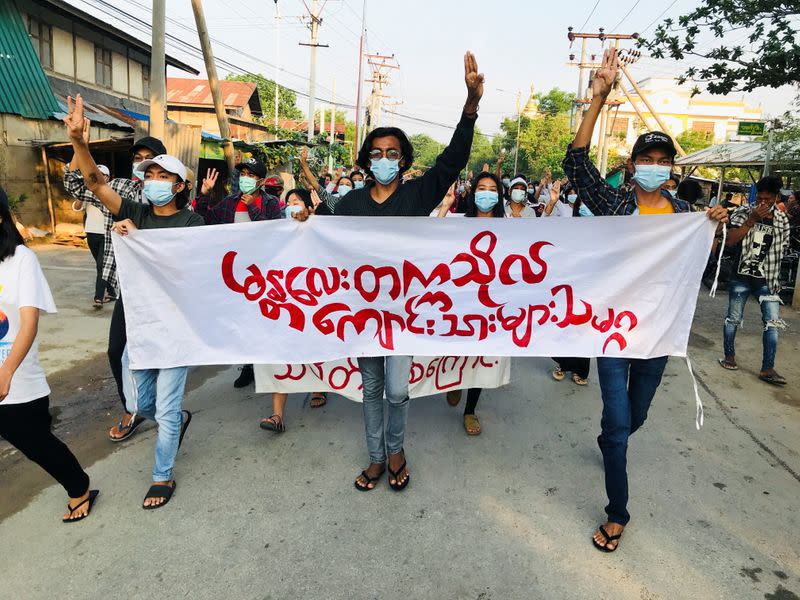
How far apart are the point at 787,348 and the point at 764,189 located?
278cm

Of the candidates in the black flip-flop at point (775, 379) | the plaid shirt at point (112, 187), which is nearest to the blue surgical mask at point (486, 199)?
the plaid shirt at point (112, 187)

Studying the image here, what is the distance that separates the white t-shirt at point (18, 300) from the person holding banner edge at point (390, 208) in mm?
1465

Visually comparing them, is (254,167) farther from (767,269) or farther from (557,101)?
(557,101)

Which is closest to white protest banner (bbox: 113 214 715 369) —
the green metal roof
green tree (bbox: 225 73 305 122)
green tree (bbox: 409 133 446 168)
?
the green metal roof

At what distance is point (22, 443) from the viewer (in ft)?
8.15

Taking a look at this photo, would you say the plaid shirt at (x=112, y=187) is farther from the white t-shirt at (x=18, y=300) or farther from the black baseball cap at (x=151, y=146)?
the white t-shirt at (x=18, y=300)

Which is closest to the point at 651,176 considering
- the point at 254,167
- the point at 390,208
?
the point at 390,208

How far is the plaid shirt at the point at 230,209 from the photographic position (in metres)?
4.61

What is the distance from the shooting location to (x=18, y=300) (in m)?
2.34

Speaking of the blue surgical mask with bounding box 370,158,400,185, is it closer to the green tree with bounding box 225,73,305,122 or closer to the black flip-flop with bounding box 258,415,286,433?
the black flip-flop with bounding box 258,415,286,433

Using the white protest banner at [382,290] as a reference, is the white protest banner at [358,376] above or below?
below

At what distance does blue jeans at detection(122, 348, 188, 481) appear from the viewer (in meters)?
2.92

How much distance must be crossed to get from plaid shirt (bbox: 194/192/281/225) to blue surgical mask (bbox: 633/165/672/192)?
9.45ft

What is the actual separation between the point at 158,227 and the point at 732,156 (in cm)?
1438
